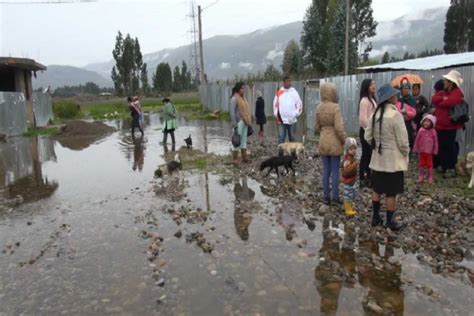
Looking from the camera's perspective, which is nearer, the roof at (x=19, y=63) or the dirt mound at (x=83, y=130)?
the roof at (x=19, y=63)

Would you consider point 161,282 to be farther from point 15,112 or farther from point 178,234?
point 15,112

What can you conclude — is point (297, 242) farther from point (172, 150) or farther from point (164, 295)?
point (172, 150)

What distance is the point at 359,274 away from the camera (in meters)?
4.43

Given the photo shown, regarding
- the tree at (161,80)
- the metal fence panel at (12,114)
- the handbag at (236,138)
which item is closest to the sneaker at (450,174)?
the handbag at (236,138)

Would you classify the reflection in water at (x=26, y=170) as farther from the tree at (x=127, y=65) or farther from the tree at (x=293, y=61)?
the tree at (x=127, y=65)

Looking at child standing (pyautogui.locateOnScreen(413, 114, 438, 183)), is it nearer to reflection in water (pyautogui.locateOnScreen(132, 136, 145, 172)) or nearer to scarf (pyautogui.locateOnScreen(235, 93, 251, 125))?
scarf (pyautogui.locateOnScreen(235, 93, 251, 125))

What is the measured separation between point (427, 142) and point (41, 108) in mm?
23043

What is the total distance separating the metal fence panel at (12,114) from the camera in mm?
18594

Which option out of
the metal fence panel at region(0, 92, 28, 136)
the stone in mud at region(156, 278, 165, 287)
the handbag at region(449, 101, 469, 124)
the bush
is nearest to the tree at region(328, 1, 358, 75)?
the bush

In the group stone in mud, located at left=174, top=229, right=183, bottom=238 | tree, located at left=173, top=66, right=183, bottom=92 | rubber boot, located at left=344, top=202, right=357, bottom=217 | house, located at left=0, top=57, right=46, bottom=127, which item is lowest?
stone in mud, located at left=174, top=229, right=183, bottom=238

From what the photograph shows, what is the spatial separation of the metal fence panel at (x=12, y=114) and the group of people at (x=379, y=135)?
43.1 feet

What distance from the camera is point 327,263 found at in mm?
4699

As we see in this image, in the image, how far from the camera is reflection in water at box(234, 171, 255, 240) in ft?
19.5

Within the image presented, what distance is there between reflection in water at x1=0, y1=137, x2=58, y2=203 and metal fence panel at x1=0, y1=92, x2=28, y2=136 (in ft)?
4.09
